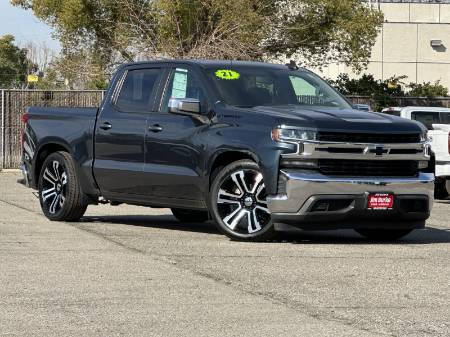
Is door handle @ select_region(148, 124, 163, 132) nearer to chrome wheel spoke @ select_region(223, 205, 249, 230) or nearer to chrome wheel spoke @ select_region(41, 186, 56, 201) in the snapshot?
chrome wheel spoke @ select_region(223, 205, 249, 230)

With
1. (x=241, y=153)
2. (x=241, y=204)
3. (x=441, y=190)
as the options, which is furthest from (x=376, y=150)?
(x=441, y=190)

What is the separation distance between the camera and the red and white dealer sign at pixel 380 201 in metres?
11.5

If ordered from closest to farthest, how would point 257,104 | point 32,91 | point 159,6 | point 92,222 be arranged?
point 257,104 → point 92,222 → point 32,91 → point 159,6

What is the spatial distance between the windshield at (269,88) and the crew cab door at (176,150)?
0.94 ft

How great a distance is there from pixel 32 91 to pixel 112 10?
743cm

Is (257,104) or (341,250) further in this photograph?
(257,104)

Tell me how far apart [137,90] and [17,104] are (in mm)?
15768

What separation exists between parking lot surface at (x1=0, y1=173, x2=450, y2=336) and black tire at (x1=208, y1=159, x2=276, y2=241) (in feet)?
0.59

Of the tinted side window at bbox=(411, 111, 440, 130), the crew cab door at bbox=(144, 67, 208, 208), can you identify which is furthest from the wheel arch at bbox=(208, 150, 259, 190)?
the tinted side window at bbox=(411, 111, 440, 130)

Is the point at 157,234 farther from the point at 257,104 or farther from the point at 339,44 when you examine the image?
the point at 339,44

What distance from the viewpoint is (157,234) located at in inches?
501

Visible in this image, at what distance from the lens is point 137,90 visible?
13.2 meters

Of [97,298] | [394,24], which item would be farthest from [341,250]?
[394,24]

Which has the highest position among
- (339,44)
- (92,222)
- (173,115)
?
(339,44)
